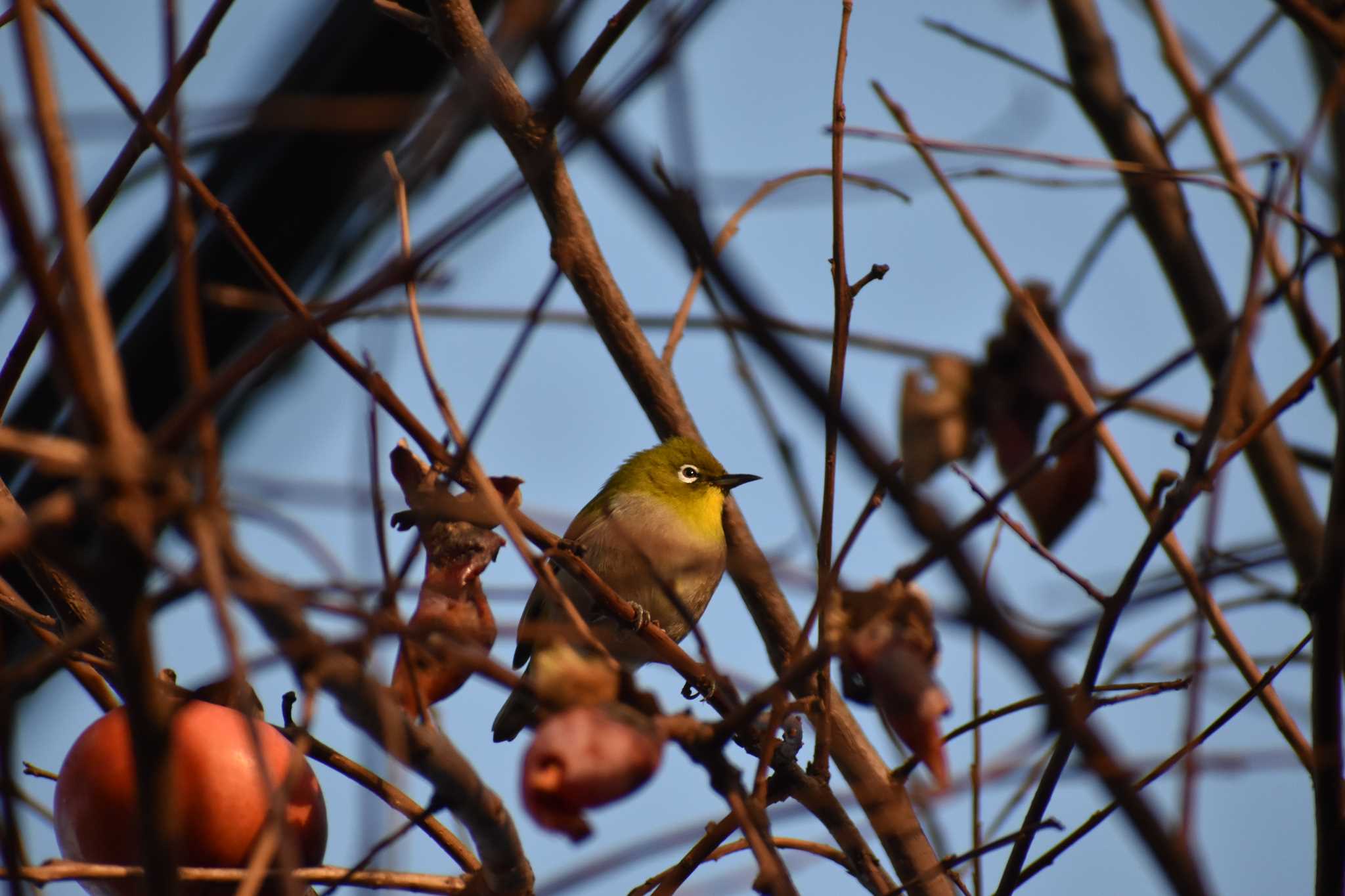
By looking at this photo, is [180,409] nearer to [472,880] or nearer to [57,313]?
[57,313]

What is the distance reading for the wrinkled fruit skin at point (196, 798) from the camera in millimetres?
1864

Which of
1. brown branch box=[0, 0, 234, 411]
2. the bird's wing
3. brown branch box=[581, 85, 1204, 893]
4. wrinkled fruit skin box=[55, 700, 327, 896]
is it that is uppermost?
the bird's wing

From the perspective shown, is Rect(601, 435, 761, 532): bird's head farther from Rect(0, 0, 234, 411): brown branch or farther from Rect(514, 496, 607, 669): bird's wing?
Rect(0, 0, 234, 411): brown branch

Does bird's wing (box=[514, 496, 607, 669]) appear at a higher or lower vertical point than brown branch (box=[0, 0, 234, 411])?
higher

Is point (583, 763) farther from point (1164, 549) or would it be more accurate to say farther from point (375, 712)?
point (1164, 549)

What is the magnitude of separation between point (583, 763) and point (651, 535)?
3502mm

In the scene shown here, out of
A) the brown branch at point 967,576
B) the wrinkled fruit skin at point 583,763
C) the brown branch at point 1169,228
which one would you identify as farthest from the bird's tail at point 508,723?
the brown branch at point 967,576

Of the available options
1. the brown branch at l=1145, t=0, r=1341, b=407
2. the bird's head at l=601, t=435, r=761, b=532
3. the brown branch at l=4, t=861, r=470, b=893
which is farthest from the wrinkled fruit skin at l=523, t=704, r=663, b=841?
the bird's head at l=601, t=435, r=761, b=532

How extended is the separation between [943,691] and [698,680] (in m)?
0.71

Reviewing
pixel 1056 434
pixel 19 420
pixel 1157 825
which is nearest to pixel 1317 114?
pixel 1056 434

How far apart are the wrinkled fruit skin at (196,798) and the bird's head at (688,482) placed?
128 inches

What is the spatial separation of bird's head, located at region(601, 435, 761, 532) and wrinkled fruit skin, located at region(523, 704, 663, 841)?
12.7ft

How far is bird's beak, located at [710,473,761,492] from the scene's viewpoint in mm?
5250

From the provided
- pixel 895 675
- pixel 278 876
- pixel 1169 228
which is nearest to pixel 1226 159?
pixel 1169 228
